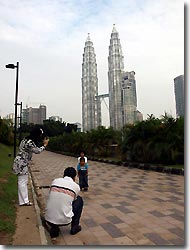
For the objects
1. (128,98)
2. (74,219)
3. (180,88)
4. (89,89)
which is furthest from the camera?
(89,89)

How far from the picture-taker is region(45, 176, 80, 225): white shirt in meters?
3.49

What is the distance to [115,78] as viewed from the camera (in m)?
30.5

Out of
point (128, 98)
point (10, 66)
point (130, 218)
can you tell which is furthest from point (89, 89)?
point (130, 218)

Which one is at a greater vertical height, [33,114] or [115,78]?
[115,78]

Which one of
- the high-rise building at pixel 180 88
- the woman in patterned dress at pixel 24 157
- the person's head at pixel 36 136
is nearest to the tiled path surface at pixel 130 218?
the woman in patterned dress at pixel 24 157

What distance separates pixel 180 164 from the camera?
40.9ft

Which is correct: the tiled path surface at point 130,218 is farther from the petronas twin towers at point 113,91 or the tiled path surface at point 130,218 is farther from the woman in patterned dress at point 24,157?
the petronas twin towers at point 113,91

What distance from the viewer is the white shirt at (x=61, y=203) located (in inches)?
137

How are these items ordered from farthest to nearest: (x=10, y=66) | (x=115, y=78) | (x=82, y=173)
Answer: (x=115, y=78) < (x=10, y=66) < (x=82, y=173)

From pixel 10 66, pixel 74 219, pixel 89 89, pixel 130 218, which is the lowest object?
pixel 130 218

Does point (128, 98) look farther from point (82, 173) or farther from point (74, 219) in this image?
point (74, 219)

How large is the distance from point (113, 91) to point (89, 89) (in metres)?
8.28

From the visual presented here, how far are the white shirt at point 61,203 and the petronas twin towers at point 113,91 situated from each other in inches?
573

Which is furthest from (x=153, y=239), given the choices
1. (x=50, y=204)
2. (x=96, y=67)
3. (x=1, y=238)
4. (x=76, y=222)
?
(x=96, y=67)
